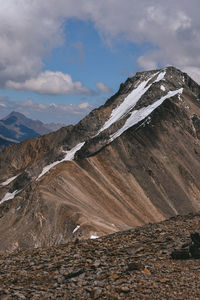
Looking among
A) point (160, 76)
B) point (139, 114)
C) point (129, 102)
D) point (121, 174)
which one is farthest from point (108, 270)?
point (160, 76)

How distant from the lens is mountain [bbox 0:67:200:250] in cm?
4788

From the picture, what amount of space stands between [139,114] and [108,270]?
3401 inches

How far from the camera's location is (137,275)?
12.4 m

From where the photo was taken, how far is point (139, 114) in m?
98.2

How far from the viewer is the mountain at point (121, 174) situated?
47.9 m

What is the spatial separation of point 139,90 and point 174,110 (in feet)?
89.5

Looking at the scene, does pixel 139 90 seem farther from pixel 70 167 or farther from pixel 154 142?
pixel 70 167

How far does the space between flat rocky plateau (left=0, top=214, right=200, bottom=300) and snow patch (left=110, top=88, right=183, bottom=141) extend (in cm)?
7509

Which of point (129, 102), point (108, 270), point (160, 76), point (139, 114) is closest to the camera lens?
point (108, 270)

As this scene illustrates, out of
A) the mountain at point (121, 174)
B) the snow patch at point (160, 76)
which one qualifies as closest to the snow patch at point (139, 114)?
the mountain at point (121, 174)

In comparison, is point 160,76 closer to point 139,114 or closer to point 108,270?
point 139,114

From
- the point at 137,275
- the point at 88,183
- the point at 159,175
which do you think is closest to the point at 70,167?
the point at 88,183

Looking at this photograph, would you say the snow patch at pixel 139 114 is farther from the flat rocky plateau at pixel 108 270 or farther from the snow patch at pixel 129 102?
the flat rocky plateau at pixel 108 270

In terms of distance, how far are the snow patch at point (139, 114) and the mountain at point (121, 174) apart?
41cm
